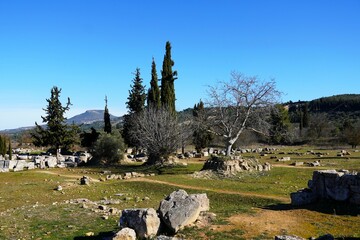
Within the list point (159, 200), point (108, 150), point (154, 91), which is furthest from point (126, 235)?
A: point (154, 91)

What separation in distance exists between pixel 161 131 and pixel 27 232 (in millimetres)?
32896

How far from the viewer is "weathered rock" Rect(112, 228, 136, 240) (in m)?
15.4

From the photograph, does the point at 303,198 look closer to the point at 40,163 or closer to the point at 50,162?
the point at 50,162

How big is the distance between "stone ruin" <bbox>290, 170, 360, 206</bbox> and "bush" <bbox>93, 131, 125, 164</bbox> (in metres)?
37.9

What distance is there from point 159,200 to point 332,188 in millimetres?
12886

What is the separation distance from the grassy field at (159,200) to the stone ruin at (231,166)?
139 centimetres

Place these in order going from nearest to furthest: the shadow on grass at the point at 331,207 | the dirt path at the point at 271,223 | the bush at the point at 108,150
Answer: the dirt path at the point at 271,223 < the shadow on grass at the point at 331,207 < the bush at the point at 108,150

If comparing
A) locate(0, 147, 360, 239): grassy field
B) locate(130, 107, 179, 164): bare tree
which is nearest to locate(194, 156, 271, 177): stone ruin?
locate(0, 147, 360, 239): grassy field

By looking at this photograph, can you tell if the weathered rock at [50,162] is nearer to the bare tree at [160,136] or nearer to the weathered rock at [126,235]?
the bare tree at [160,136]

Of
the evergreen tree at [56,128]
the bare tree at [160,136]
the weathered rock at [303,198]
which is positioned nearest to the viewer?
the weathered rock at [303,198]

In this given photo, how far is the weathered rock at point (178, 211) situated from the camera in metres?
17.0

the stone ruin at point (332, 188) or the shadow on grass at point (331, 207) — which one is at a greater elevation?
the stone ruin at point (332, 188)

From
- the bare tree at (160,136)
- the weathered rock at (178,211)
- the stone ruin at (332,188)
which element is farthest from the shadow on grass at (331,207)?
the bare tree at (160,136)

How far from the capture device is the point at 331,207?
20172 mm
